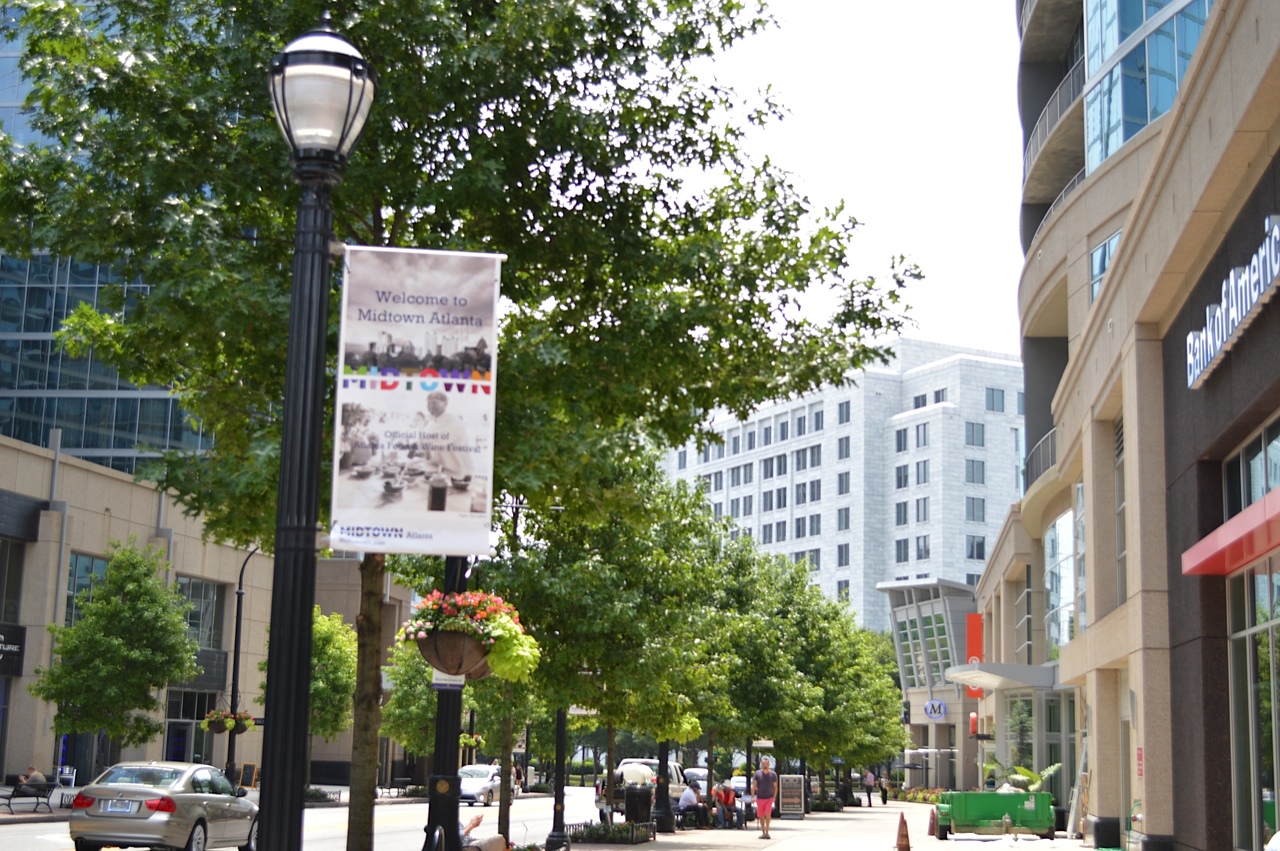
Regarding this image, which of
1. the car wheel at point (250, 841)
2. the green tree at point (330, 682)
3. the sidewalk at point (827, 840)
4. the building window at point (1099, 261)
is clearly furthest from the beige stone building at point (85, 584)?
the building window at point (1099, 261)

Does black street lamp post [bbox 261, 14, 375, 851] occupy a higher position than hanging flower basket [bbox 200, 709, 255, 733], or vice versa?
black street lamp post [bbox 261, 14, 375, 851]

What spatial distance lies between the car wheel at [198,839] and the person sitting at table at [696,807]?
60.3ft

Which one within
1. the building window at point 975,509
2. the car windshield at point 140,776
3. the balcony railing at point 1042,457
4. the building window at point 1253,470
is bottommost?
the car windshield at point 140,776

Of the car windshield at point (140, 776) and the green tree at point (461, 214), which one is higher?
the green tree at point (461, 214)

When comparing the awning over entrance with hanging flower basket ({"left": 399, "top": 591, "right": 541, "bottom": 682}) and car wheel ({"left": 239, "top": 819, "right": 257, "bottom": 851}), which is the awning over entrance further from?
hanging flower basket ({"left": 399, "top": 591, "right": 541, "bottom": 682})

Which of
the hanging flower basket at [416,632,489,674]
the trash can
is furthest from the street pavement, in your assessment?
the hanging flower basket at [416,632,489,674]

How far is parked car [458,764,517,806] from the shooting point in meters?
56.2

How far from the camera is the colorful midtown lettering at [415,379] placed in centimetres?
676

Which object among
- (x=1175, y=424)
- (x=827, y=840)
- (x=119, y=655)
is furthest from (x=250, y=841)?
(x=119, y=655)

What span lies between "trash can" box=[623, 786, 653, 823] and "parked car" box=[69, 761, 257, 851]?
11497 millimetres

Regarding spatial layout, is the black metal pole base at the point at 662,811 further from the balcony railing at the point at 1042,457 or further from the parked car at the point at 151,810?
the parked car at the point at 151,810

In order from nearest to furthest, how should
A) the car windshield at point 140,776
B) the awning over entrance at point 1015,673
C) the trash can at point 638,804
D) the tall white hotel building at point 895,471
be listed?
1. the car windshield at point 140,776
2. the trash can at point 638,804
3. the awning over entrance at point 1015,673
4. the tall white hotel building at point 895,471

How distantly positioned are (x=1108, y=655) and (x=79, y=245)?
62.0 feet

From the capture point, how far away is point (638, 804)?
32219mm
